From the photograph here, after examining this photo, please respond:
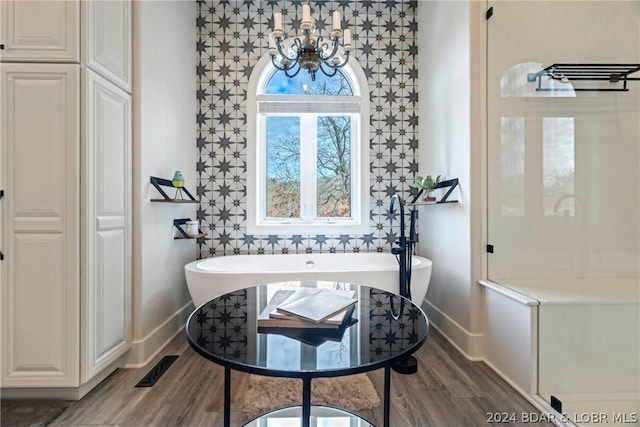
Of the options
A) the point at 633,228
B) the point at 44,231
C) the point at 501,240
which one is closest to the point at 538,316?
the point at 501,240

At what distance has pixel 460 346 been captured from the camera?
2277 millimetres

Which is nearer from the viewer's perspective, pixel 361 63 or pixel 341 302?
pixel 341 302

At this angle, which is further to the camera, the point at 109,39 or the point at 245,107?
the point at 245,107

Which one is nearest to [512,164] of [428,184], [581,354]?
[428,184]

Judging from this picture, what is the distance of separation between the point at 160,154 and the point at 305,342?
201 cm

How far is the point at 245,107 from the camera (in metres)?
3.13

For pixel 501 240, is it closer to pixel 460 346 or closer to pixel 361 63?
pixel 460 346

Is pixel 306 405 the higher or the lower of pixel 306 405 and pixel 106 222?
the lower

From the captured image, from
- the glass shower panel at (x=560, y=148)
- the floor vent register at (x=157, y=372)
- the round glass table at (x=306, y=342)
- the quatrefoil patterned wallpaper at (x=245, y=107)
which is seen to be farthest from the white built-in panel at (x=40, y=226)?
the glass shower panel at (x=560, y=148)

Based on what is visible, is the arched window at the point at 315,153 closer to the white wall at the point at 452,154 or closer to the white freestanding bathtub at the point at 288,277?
the white wall at the point at 452,154

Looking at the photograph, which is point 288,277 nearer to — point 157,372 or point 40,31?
point 157,372

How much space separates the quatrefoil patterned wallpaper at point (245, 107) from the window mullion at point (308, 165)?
11.8 inches

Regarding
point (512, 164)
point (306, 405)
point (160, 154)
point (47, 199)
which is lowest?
point (306, 405)

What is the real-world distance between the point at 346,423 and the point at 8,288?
70.1 inches
